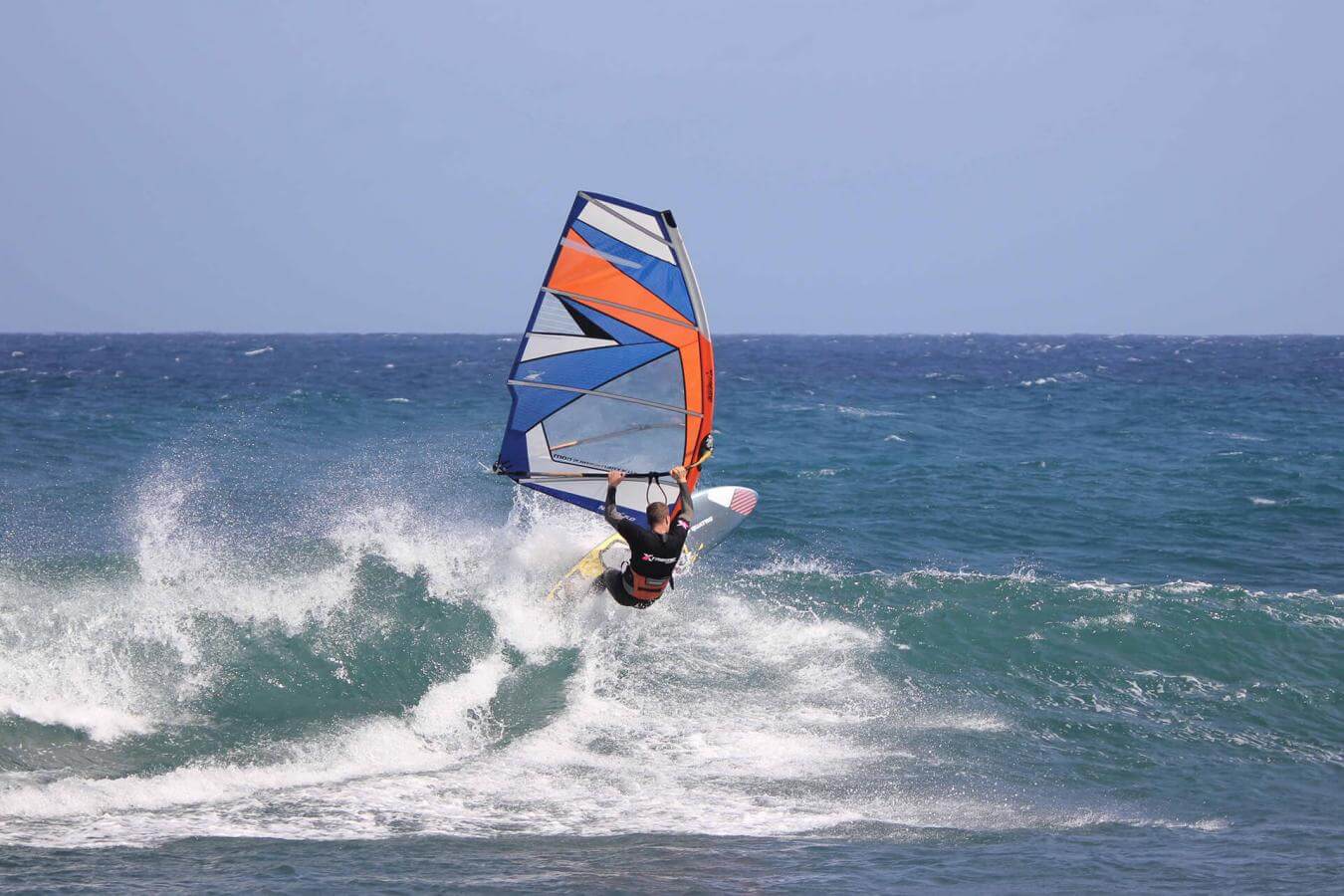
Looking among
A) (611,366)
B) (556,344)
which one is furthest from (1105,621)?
(556,344)

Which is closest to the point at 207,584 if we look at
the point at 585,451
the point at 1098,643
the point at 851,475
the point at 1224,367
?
the point at 585,451

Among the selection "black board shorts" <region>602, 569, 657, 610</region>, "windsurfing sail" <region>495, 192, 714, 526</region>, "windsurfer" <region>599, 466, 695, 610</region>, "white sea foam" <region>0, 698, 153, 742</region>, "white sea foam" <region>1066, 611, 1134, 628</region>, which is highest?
"windsurfing sail" <region>495, 192, 714, 526</region>

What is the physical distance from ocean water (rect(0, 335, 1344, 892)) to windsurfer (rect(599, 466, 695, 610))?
38.5 inches

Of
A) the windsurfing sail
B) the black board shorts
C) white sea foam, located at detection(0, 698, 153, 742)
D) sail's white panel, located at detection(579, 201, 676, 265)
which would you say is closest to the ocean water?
white sea foam, located at detection(0, 698, 153, 742)

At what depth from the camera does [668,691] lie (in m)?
9.29

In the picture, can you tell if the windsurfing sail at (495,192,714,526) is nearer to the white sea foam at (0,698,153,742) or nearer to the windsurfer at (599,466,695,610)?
the windsurfer at (599,466,695,610)

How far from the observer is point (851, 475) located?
63.4 feet

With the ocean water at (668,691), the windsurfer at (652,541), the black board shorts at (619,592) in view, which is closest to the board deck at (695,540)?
the ocean water at (668,691)

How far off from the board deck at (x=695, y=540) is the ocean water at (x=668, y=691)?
232mm

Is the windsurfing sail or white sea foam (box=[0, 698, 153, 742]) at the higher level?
the windsurfing sail

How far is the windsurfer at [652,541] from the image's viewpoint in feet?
26.5

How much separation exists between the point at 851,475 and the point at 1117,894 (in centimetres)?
1342

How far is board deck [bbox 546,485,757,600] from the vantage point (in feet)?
33.4

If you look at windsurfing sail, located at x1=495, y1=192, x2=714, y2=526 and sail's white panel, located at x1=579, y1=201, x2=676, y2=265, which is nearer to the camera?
sail's white panel, located at x1=579, y1=201, x2=676, y2=265
